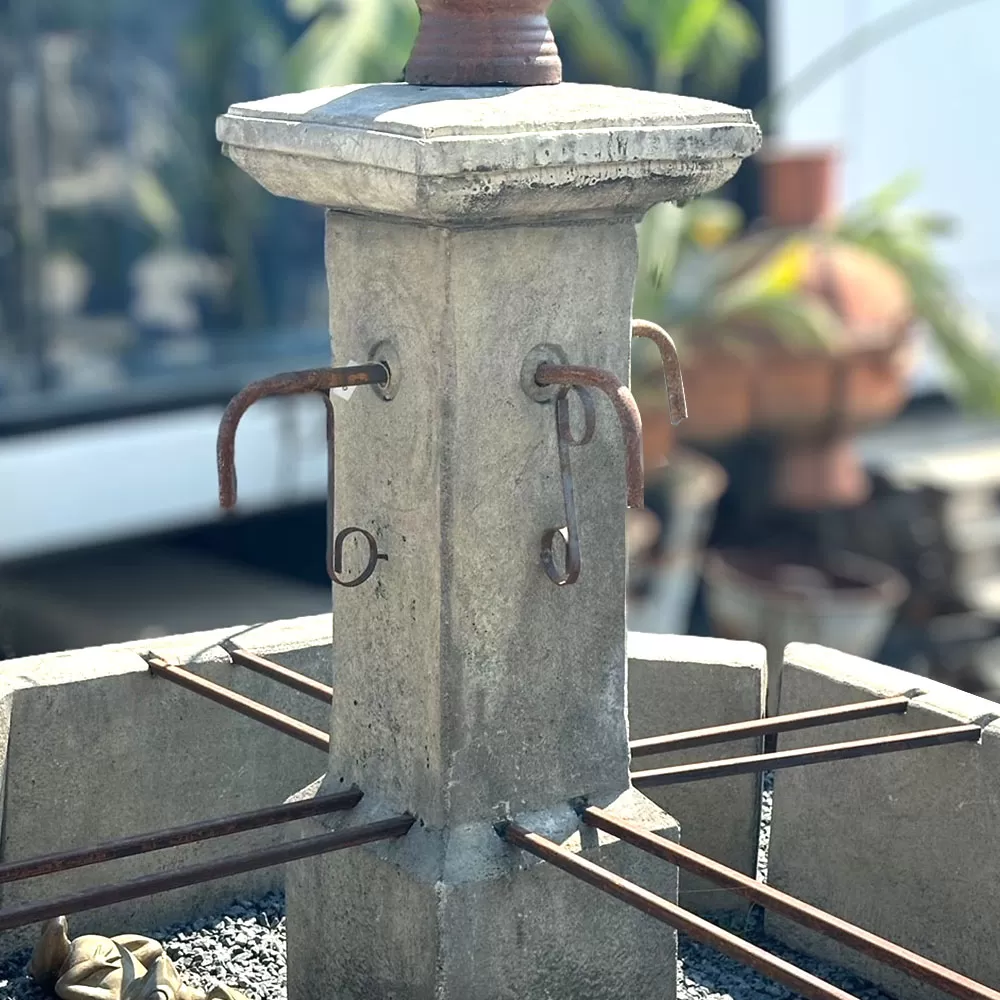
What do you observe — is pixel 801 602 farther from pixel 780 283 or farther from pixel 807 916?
pixel 807 916

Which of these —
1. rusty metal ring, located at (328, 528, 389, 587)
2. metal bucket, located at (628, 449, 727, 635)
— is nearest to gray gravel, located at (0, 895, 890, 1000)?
rusty metal ring, located at (328, 528, 389, 587)

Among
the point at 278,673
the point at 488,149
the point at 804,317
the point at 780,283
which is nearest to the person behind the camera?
the point at 488,149

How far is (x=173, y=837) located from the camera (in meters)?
3.16

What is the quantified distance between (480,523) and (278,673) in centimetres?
86

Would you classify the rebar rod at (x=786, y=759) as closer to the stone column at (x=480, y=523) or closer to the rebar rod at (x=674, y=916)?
the stone column at (x=480, y=523)

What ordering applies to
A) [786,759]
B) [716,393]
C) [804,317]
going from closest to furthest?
[786,759] → [804,317] → [716,393]

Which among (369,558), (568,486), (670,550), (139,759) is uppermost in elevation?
(568,486)

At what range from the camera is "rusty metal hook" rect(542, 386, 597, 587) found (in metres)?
3.17

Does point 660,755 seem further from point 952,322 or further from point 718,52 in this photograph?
point 718,52

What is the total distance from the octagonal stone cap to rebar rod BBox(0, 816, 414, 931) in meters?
1.03

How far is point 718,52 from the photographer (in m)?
10.7

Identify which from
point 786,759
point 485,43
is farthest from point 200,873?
point 485,43

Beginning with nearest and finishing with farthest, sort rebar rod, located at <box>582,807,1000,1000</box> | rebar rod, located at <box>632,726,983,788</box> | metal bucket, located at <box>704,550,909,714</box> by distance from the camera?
rebar rod, located at <box>582,807,1000,1000</box> < rebar rod, located at <box>632,726,983,788</box> < metal bucket, located at <box>704,550,909,714</box>

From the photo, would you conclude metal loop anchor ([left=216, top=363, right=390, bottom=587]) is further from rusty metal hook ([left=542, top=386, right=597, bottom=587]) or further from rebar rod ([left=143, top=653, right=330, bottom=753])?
rebar rod ([left=143, top=653, right=330, bottom=753])
